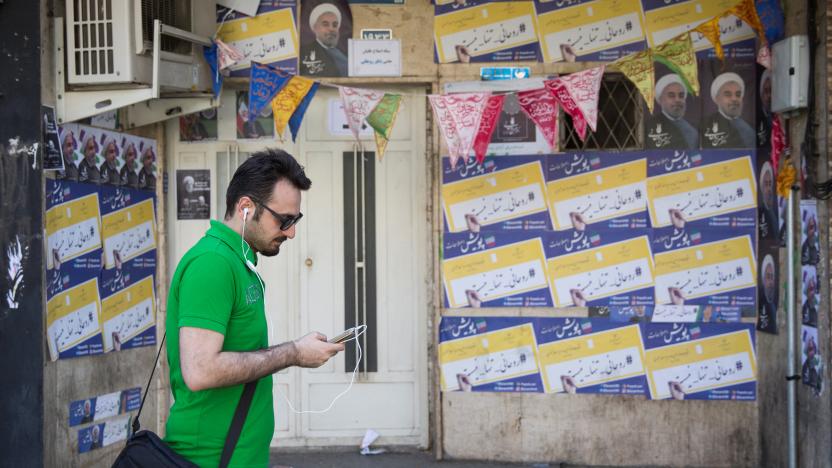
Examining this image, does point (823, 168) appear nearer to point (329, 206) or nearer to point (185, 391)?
point (329, 206)

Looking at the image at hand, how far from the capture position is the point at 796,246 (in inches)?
233

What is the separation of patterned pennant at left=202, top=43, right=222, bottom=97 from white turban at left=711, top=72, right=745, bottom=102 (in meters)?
3.39

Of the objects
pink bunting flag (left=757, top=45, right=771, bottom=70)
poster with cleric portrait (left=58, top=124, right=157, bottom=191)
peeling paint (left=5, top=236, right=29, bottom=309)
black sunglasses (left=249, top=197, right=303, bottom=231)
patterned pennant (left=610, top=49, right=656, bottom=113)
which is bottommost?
peeling paint (left=5, top=236, right=29, bottom=309)

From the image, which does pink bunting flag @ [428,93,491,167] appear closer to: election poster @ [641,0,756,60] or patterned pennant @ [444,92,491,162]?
patterned pennant @ [444,92,491,162]

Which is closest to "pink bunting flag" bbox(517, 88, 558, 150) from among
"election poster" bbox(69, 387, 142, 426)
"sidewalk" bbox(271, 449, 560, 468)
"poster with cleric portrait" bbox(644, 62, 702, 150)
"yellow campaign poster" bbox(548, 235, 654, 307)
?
"poster with cleric portrait" bbox(644, 62, 702, 150)

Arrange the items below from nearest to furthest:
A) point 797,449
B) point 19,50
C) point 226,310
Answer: point 226,310
point 19,50
point 797,449

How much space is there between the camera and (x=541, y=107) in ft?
19.7

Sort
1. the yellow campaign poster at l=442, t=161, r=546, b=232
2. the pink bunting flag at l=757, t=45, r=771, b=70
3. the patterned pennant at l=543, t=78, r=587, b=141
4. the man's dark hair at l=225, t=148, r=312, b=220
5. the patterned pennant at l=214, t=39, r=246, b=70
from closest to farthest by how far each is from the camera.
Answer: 1. the man's dark hair at l=225, t=148, r=312, b=220
2. the patterned pennant at l=543, t=78, r=587, b=141
3. the pink bunting flag at l=757, t=45, r=771, b=70
4. the patterned pennant at l=214, t=39, r=246, b=70
5. the yellow campaign poster at l=442, t=161, r=546, b=232

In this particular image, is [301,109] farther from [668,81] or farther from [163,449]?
[163,449]

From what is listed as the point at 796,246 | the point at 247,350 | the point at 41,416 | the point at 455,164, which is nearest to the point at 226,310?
the point at 247,350

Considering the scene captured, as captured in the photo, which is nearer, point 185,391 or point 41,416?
point 185,391

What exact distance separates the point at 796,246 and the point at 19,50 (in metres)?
4.80

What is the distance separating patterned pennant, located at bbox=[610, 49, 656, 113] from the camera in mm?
5613

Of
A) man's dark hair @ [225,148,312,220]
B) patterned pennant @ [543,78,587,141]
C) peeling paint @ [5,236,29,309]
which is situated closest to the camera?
man's dark hair @ [225,148,312,220]
